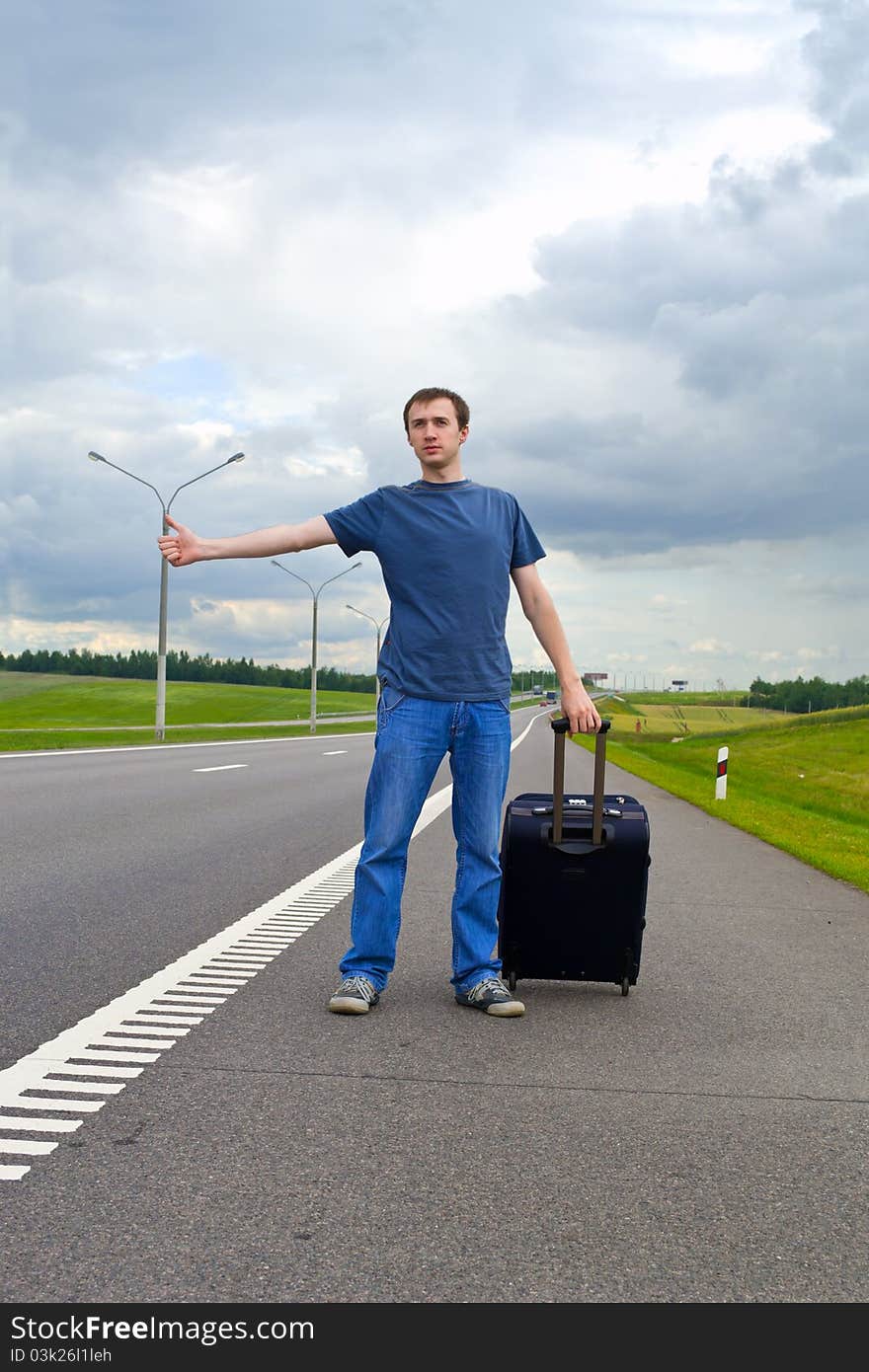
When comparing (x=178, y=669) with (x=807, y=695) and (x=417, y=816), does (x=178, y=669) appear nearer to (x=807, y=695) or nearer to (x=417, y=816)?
(x=807, y=695)

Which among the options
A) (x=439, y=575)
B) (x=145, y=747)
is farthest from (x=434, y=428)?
(x=145, y=747)

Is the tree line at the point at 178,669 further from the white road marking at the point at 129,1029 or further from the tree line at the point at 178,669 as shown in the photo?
the white road marking at the point at 129,1029

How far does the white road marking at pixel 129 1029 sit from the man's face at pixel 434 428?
2.16m

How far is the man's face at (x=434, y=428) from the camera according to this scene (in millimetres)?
4891

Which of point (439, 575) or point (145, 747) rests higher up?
point (439, 575)

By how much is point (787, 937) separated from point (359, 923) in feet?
10.1

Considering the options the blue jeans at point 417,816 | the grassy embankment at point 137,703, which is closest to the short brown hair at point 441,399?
the blue jeans at point 417,816

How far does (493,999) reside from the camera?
16.0ft

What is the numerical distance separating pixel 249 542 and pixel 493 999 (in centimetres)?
188

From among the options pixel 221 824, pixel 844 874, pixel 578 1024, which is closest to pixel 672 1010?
pixel 578 1024

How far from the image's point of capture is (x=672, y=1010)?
5137 millimetres

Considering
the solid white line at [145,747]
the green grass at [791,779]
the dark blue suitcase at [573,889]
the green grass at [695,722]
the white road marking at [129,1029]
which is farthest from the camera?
the green grass at [695,722]

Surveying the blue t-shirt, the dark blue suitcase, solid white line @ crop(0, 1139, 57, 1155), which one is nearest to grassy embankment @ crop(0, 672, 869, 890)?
the dark blue suitcase
